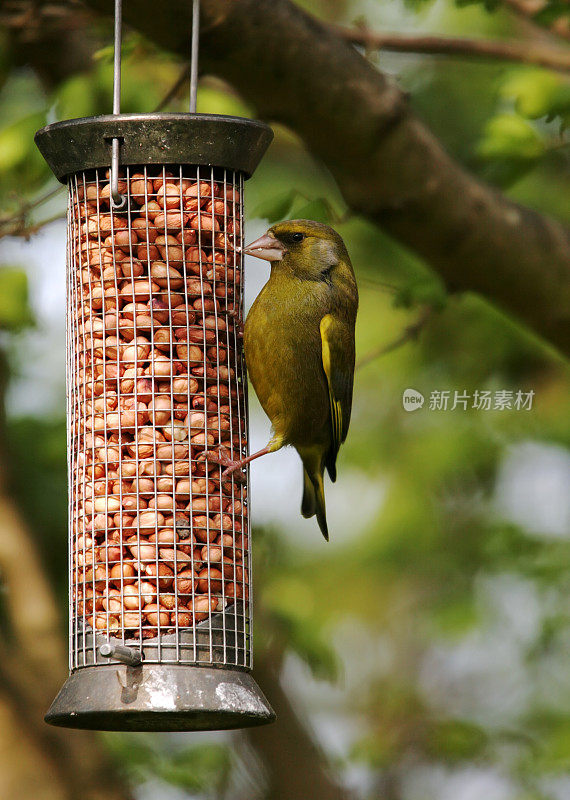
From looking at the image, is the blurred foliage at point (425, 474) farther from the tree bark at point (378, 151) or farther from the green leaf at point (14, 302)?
the tree bark at point (378, 151)

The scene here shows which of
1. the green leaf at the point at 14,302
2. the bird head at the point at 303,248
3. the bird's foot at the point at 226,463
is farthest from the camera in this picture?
the green leaf at the point at 14,302

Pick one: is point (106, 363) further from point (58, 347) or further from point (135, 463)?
point (58, 347)

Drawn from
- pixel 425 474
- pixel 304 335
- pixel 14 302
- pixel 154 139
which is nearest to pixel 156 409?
pixel 304 335

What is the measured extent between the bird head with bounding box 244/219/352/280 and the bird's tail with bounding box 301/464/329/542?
2.96 ft

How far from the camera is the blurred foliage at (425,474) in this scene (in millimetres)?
6246

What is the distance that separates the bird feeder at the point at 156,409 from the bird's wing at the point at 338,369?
1.62 feet

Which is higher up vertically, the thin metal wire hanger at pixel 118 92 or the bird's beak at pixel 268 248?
the thin metal wire hanger at pixel 118 92

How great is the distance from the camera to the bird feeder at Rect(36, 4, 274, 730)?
427 cm

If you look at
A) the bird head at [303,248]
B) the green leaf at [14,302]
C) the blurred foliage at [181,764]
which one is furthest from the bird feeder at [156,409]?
the blurred foliage at [181,764]

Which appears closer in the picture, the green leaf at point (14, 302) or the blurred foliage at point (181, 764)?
the green leaf at point (14, 302)

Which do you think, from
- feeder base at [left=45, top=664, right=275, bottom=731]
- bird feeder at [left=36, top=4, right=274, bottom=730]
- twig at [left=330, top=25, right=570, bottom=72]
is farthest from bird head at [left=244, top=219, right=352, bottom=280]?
feeder base at [left=45, top=664, right=275, bottom=731]

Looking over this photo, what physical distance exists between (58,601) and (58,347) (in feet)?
11.9

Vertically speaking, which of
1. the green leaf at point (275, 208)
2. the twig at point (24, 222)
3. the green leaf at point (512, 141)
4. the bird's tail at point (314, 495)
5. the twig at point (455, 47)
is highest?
the twig at point (455, 47)

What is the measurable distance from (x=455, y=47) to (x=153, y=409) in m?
3.03
